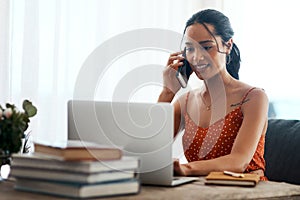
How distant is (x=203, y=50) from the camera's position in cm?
223

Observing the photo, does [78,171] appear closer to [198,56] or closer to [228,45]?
[198,56]

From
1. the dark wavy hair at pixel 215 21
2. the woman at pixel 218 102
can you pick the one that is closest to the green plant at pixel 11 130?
the woman at pixel 218 102

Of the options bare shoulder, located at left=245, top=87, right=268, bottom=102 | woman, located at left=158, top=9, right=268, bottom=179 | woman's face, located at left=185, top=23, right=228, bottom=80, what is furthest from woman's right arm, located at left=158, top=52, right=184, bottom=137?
bare shoulder, located at left=245, top=87, right=268, bottom=102

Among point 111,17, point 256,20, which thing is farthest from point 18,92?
point 256,20

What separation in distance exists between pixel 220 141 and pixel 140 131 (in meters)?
0.78

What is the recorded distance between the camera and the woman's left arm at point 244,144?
6.23 feet

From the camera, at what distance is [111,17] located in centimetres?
360

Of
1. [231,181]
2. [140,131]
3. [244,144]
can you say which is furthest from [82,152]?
[244,144]

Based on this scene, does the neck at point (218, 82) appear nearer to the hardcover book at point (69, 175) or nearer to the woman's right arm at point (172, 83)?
the woman's right arm at point (172, 83)

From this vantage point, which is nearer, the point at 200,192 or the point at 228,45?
the point at 200,192

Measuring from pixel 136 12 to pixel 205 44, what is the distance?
156 centimetres

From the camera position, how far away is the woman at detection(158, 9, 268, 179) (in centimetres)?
218

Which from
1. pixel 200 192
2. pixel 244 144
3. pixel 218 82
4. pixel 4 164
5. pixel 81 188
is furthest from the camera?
pixel 218 82

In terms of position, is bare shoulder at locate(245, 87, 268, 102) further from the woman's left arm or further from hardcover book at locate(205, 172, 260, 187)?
hardcover book at locate(205, 172, 260, 187)
